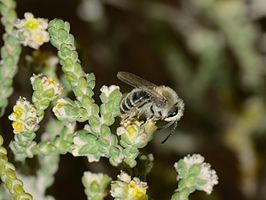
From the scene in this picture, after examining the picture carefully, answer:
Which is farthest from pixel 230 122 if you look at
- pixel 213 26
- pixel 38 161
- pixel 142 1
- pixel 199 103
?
pixel 38 161

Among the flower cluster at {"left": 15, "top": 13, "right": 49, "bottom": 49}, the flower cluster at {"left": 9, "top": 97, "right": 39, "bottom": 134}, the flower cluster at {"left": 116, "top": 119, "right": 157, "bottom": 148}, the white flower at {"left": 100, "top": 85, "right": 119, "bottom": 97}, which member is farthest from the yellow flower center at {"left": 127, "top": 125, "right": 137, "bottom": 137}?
the flower cluster at {"left": 15, "top": 13, "right": 49, "bottom": 49}

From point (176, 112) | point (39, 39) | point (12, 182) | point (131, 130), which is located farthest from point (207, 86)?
point (12, 182)

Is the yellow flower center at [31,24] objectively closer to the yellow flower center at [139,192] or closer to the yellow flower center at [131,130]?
the yellow flower center at [131,130]

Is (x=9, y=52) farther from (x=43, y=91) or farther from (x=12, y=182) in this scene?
(x=12, y=182)

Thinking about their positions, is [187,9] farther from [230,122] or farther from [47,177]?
[47,177]

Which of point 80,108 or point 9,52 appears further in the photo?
point 9,52

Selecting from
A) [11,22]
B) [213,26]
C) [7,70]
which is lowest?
[7,70]

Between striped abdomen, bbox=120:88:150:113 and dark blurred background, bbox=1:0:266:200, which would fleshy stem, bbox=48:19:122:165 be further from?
dark blurred background, bbox=1:0:266:200
